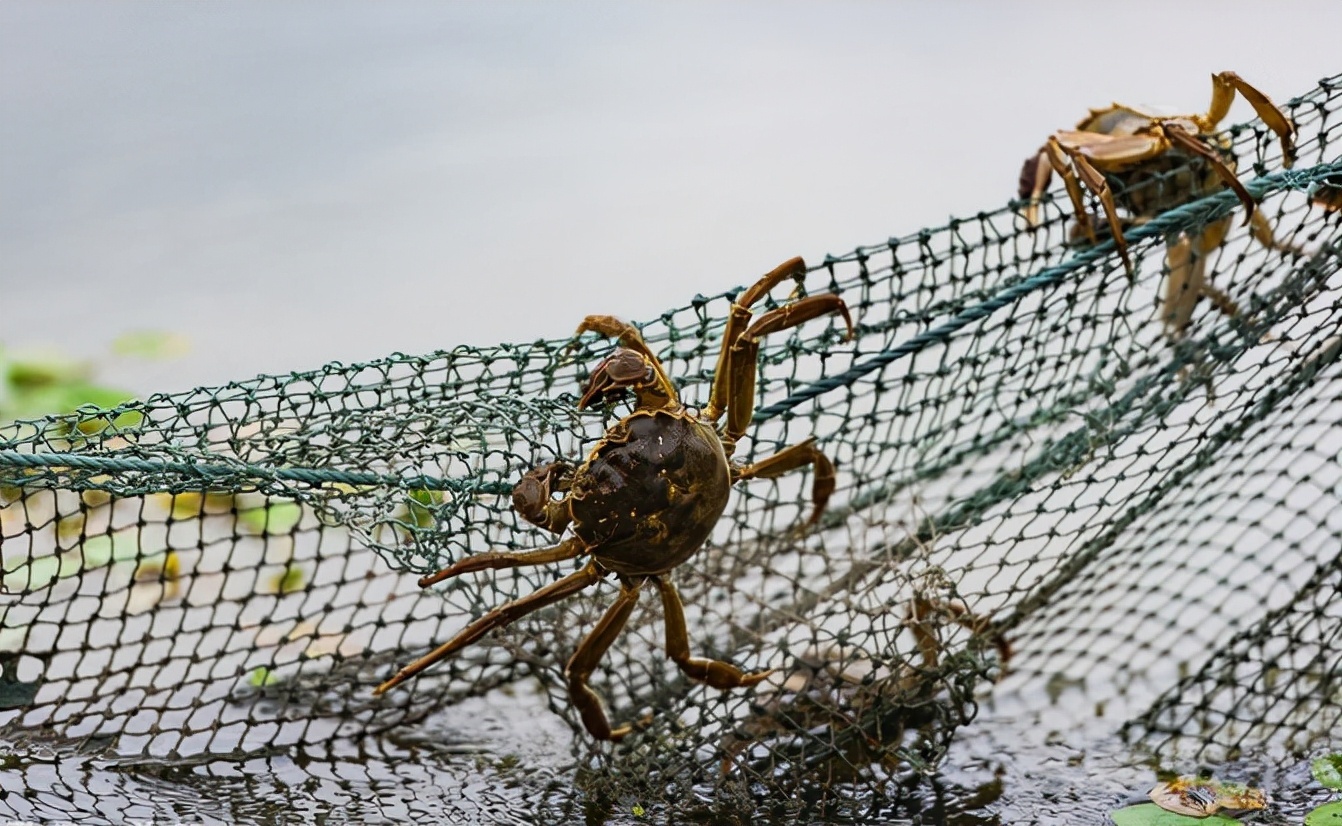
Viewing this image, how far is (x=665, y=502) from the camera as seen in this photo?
2314mm

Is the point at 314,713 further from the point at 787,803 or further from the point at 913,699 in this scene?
the point at 913,699

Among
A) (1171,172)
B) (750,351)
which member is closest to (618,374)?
(750,351)

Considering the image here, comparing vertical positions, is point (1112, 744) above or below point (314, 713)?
below

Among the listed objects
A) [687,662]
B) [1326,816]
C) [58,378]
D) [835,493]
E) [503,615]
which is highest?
[58,378]

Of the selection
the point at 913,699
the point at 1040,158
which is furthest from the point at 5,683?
the point at 1040,158

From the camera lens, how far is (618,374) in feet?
7.36

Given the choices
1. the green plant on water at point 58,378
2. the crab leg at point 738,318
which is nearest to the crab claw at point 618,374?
the crab leg at point 738,318

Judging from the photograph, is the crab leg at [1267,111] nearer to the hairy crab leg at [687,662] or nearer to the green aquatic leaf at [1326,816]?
the green aquatic leaf at [1326,816]

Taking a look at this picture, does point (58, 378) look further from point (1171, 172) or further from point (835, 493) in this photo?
point (1171, 172)

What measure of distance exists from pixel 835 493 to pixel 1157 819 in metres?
0.93

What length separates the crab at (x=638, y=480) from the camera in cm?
231

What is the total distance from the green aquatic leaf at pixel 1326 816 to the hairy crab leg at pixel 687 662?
1.09 m

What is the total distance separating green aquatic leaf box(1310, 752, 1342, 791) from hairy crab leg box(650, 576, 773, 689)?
1.13m

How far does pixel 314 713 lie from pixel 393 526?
862 mm
